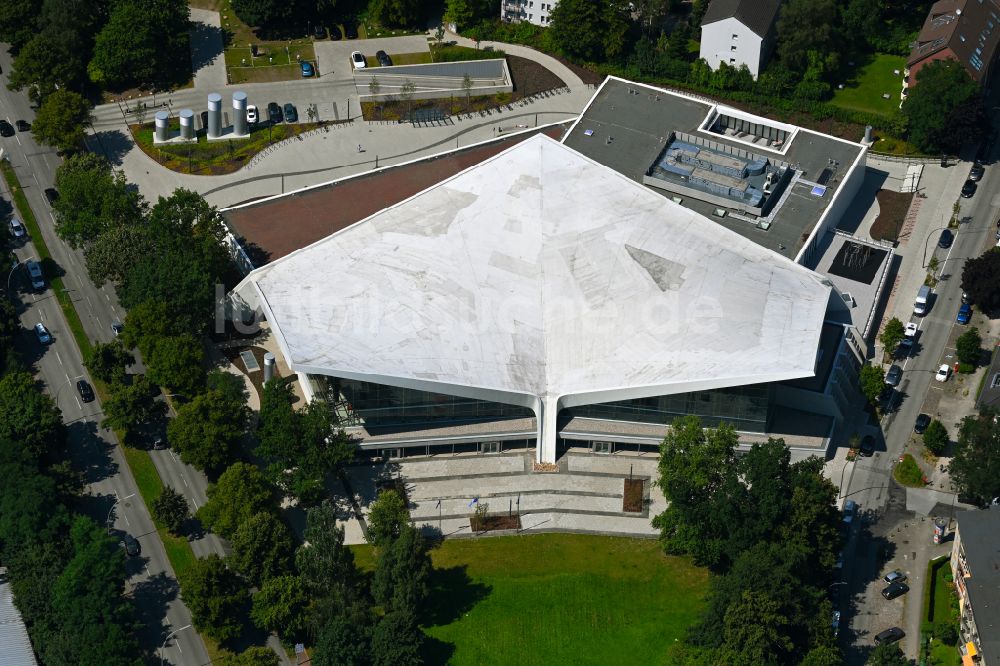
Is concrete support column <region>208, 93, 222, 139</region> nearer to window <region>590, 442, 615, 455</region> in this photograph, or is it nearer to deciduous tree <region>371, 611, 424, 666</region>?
window <region>590, 442, 615, 455</region>

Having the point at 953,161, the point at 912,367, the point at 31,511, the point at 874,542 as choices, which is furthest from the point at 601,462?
the point at 953,161

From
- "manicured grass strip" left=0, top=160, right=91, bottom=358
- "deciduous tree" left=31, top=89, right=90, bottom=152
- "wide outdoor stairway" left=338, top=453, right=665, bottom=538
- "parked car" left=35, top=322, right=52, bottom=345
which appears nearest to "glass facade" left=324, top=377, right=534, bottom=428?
"wide outdoor stairway" left=338, top=453, right=665, bottom=538


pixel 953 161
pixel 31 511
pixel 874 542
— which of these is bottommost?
pixel 874 542

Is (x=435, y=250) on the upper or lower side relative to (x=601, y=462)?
upper

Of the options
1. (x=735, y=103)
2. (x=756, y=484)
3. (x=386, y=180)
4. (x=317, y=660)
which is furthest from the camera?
(x=735, y=103)

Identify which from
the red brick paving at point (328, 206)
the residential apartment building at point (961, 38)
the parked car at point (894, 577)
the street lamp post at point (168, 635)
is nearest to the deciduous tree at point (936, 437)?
the parked car at point (894, 577)

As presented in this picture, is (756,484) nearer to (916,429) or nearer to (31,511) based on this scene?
(916,429)

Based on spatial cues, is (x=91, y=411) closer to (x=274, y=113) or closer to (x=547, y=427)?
(x=547, y=427)

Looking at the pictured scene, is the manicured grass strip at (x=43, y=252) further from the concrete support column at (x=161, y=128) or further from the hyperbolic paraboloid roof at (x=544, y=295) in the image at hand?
the hyperbolic paraboloid roof at (x=544, y=295)

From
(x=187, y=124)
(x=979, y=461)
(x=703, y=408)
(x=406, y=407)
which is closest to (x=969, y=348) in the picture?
(x=979, y=461)
